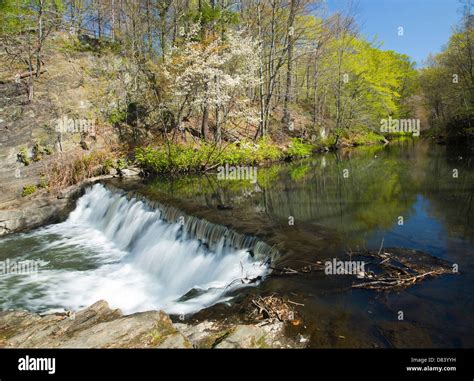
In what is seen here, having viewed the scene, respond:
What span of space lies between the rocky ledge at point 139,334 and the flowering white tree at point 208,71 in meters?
18.3

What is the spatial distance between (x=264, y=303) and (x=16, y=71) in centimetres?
2353

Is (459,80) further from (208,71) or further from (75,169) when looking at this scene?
(75,169)

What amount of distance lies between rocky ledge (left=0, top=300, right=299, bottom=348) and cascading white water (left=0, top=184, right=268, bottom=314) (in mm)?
1640

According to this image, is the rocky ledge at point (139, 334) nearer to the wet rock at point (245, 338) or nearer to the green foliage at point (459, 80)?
the wet rock at point (245, 338)

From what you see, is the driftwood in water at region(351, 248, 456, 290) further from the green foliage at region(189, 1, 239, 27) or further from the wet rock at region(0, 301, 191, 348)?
the green foliage at region(189, 1, 239, 27)

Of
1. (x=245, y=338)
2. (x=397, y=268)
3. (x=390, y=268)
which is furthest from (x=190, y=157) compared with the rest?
(x=245, y=338)

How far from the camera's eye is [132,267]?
10398 mm

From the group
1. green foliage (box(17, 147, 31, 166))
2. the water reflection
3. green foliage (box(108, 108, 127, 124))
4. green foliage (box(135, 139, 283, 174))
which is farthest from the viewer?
green foliage (box(108, 108, 127, 124))

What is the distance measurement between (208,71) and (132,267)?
584 inches

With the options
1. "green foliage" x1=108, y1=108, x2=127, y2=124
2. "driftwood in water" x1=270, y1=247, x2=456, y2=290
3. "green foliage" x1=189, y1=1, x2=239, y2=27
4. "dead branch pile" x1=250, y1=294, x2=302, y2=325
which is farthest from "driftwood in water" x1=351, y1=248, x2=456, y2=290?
"green foliage" x1=189, y1=1, x2=239, y2=27

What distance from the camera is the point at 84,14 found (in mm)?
31578

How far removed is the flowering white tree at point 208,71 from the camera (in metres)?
21.5

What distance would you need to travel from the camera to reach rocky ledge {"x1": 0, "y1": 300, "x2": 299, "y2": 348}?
13.9 feet
